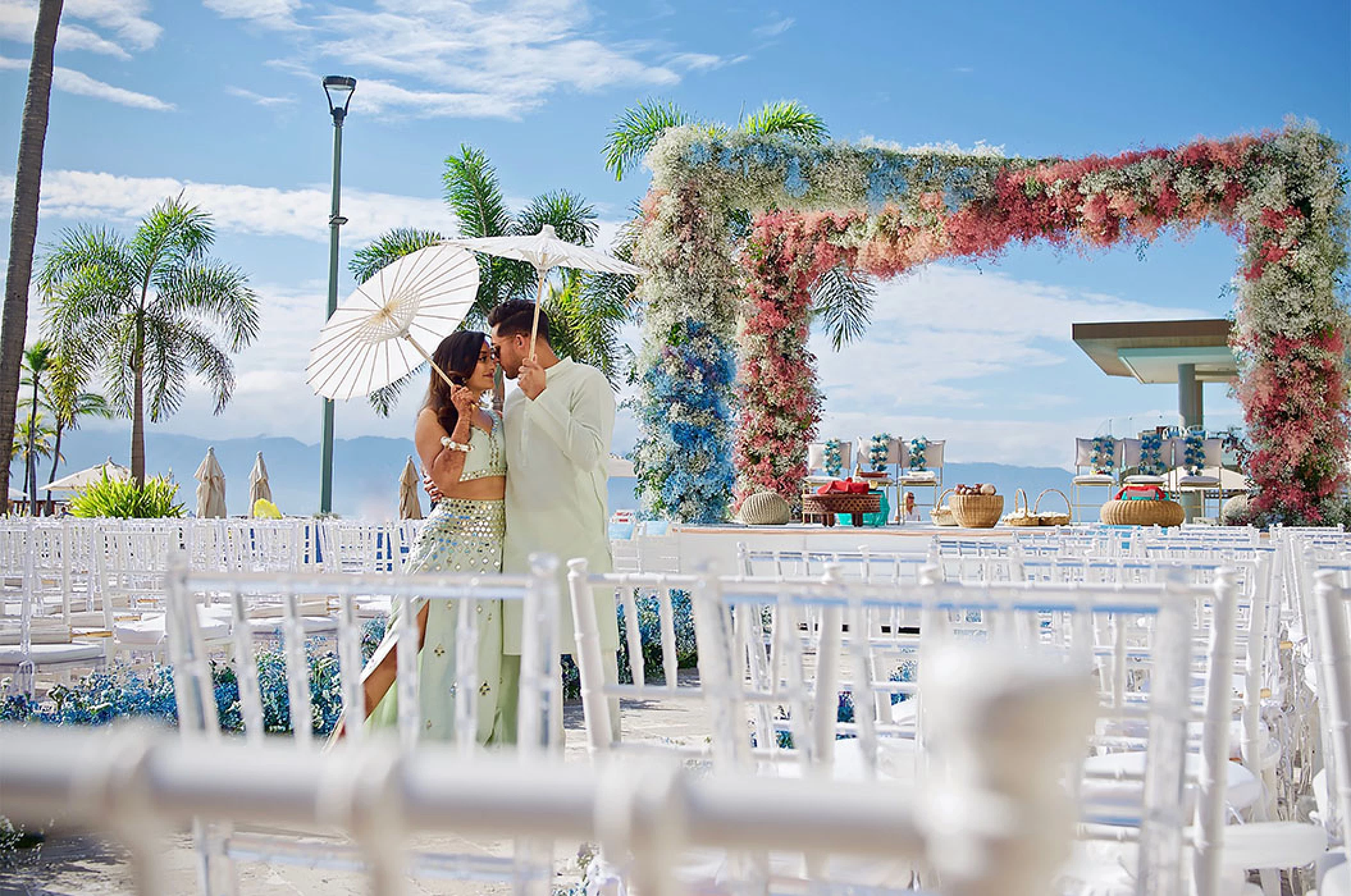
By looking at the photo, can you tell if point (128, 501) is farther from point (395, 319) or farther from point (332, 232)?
point (395, 319)

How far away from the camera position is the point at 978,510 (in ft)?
32.7

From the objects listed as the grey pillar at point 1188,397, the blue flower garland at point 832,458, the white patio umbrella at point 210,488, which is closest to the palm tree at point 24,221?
the white patio umbrella at point 210,488

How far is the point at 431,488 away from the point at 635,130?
12557 millimetres

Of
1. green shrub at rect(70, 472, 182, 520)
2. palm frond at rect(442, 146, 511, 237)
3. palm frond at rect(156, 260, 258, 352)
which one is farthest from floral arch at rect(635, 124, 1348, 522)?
palm frond at rect(156, 260, 258, 352)

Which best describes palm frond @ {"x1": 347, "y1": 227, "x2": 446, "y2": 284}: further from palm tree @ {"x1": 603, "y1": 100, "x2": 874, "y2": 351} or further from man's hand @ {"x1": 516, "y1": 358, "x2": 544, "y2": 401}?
man's hand @ {"x1": 516, "y1": 358, "x2": 544, "y2": 401}

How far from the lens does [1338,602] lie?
1.55 meters

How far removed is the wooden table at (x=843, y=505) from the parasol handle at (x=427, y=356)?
7.29 meters

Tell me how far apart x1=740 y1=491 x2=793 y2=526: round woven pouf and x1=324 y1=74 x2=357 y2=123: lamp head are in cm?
482

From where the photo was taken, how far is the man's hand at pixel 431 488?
11.8 feet

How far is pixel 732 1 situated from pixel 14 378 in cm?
1638

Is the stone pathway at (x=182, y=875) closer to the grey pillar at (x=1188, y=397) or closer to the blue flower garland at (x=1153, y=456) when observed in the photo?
the blue flower garland at (x=1153, y=456)

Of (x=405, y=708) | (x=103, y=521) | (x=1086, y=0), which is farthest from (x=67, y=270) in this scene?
(x=405, y=708)

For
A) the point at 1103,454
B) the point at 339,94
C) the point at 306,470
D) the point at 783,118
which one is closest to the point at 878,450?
the point at 1103,454

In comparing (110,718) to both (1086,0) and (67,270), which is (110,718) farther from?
(1086,0)
